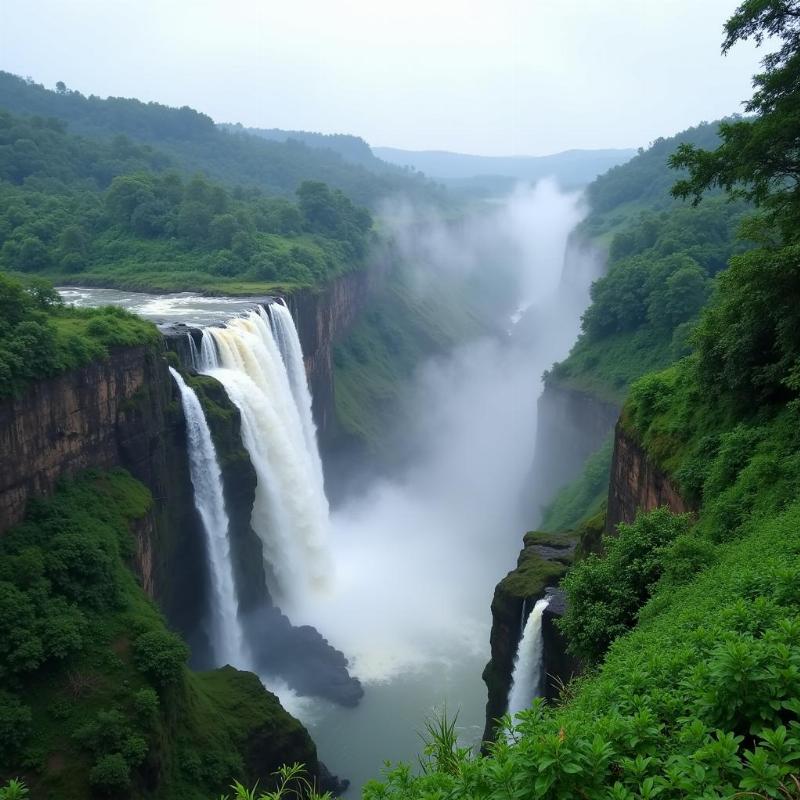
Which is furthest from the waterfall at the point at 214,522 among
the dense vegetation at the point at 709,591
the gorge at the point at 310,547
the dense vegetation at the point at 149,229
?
the dense vegetation at the point at 149,229

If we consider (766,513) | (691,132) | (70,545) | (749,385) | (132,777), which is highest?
(691,132)

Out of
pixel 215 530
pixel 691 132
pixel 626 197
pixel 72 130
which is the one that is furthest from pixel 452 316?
pixel 215 530

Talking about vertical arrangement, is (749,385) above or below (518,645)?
above

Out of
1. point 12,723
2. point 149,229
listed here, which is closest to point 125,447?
point 12,723

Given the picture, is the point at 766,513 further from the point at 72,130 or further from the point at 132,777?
the point at 72,130

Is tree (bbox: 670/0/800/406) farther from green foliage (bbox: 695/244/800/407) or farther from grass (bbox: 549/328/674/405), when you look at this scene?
grass (bbox: 549/328/674/405)

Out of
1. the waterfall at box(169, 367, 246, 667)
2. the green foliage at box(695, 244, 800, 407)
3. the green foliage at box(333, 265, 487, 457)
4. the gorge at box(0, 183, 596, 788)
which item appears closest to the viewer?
the green foliage at box(695, 244, 800, 407)

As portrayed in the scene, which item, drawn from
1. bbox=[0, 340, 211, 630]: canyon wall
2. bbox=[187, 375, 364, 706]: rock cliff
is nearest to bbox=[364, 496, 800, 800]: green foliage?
bbox=[0, 340, 211, 630]: canyon wall

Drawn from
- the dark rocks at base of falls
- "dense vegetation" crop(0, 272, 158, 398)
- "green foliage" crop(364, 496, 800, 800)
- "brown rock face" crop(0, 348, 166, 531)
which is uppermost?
"green foliage" crop(364, 496, 800, 800)
